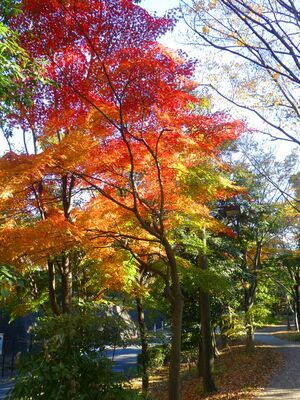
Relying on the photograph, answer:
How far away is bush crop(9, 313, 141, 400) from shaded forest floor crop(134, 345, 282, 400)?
22.7ft

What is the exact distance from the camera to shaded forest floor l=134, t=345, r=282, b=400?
43.0 feet

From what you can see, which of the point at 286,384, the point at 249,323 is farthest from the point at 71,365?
the point at 249,323

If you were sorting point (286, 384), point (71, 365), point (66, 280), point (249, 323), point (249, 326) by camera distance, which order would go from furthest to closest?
point (249, 323) → point (249, 326) → point (286, 384) → point (66, 280) → point (71, 365)

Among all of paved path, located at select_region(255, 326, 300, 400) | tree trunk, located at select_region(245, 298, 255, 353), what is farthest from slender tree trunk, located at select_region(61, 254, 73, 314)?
tree trunk, located at select_region(245, 298, 255, 353)

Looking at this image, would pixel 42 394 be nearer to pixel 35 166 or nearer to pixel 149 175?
pixel 35 166

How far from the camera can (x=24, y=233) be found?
7.91 m

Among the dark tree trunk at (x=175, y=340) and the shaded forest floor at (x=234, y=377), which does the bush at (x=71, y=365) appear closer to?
the dark tree trunk at (x=175, y=340)

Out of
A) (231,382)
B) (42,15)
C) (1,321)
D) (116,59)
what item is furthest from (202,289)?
(1,321)

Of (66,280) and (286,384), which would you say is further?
(286,384)

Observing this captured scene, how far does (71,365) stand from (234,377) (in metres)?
12.5

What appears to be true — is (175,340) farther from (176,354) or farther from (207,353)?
(207,353)

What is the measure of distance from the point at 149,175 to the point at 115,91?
262cm

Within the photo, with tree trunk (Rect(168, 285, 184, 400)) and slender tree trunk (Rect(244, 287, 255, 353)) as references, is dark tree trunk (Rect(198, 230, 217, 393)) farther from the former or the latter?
tree trunk (Rect(168, 285, 184, 400))

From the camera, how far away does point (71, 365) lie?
17.5 feet
